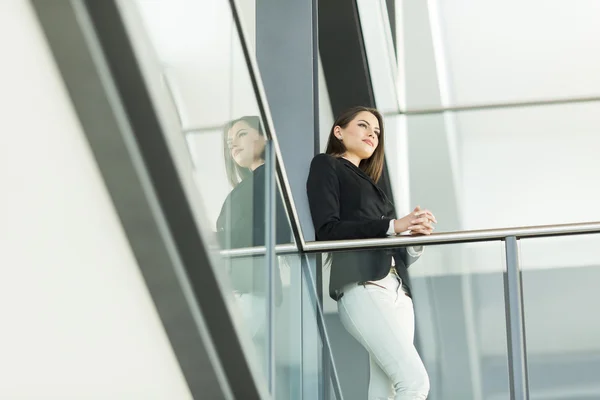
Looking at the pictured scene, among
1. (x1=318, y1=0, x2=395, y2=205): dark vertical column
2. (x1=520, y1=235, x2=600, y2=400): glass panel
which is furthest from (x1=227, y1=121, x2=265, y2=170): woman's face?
(x1=318, y1=0, x2=395, y2=205): dark vertical column

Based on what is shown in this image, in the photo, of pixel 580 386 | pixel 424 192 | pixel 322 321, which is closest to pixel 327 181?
pixel 322 321

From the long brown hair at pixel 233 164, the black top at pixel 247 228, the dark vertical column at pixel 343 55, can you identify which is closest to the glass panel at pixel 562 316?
the black top at pixel 247 228

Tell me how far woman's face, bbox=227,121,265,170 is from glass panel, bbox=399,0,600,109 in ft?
16.6

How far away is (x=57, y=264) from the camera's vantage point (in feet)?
7.36

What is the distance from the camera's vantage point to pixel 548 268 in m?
3.99

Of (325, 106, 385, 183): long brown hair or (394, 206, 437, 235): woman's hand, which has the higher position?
(325, 106, 385, 183): long brown hair

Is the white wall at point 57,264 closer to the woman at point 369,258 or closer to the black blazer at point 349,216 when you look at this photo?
the woman at point 369,258

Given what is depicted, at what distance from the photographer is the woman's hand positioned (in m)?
4.08

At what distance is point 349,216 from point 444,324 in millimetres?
576

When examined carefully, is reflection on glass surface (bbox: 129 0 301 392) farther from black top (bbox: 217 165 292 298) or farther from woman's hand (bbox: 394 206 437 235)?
woman's hand (bbox: 394 206 437 235)

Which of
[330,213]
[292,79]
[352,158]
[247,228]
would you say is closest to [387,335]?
[330,213]

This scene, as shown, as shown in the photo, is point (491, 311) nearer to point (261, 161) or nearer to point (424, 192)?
point (261, 161)

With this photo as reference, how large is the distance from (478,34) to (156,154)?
6.79 m

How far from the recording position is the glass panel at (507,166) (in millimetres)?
7863
